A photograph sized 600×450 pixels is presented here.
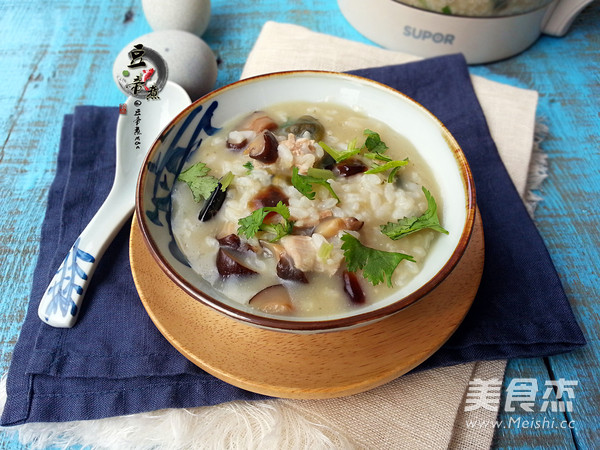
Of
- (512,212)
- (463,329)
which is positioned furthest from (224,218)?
(512,212)

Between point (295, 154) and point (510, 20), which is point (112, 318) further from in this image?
point (510, 20)

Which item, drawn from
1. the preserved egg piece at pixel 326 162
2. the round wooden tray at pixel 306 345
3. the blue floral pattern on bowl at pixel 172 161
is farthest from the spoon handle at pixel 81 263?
the preserved egg piece at pixel 326 162

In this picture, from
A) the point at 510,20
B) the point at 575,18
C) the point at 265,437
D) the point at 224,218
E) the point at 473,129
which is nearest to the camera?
the point at 265,437

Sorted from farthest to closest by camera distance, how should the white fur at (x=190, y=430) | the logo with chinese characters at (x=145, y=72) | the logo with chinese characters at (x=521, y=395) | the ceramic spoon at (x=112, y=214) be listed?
the logo with chinese characters at (x=145, y=72) < the ceramic spoon at (x=112, y=214) < the logo with chinese characters at (x=521, y=395) < the white fur at (x=190, y=430)

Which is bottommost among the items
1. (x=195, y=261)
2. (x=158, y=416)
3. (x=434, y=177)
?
(x=158, y=416)

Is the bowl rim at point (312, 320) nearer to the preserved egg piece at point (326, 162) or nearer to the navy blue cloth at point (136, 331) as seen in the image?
the navy blue cloth at point (136, 331)
